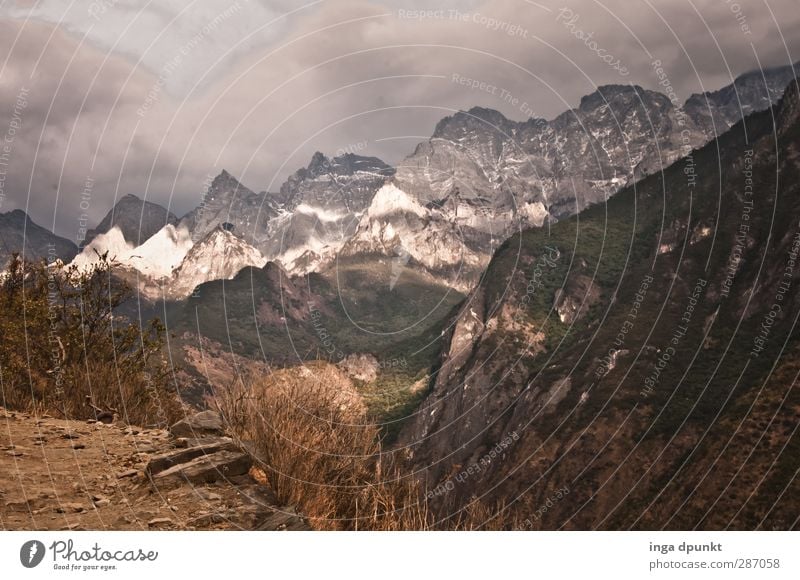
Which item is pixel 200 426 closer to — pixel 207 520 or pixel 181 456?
pixel 181 456

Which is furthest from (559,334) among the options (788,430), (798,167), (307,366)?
(307,366)

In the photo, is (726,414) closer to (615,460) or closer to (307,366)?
(615,460)

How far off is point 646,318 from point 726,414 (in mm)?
40558

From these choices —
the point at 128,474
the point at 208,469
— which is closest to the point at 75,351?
the point at 128,474

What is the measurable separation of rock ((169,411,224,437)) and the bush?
2065 millimetres

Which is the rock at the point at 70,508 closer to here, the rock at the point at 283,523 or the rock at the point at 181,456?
the rock at the point at 181,456

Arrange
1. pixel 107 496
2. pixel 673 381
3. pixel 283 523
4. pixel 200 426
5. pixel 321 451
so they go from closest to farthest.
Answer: pixel 283 523 → pixel 107 496 → pixel 321 451 → pixel 200 426 → pixel 673 381

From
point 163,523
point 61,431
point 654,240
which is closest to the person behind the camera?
point 163,523

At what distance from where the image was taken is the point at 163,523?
7.71 m

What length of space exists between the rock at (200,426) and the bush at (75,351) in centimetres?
206

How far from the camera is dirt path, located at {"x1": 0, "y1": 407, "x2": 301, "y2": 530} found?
25.5 feet

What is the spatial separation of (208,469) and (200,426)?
2.41 metres

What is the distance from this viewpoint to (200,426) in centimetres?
1074
